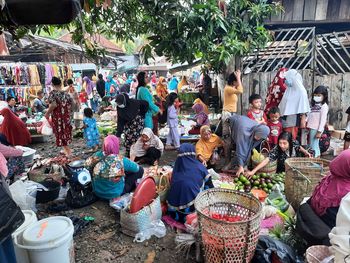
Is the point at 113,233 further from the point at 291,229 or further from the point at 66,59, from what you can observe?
the point at 66,59

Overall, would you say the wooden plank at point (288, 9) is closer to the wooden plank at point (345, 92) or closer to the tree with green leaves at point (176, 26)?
the tree with green leaves at point (176, 26)

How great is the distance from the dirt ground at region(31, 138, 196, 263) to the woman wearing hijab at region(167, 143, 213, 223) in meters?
0.32

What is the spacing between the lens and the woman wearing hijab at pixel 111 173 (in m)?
4.02

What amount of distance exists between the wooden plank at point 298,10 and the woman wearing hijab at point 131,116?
4.92m

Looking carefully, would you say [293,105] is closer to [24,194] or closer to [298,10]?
[298,10]

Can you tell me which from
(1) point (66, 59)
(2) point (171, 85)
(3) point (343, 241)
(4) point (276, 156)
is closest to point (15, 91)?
(1) point (66, 59)

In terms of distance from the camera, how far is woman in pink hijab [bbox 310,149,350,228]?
2.64m

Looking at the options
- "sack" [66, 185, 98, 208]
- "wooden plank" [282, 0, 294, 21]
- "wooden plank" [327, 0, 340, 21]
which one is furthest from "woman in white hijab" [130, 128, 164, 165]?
"wooden plank" [327, 0, 340, 21]

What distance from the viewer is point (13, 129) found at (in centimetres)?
651

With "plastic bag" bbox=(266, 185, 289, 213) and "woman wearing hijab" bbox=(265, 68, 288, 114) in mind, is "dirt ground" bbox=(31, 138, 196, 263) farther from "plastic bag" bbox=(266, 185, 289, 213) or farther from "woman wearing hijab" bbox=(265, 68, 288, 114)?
"woman wearing hijab" bbox=(265, 68, 288, 114)

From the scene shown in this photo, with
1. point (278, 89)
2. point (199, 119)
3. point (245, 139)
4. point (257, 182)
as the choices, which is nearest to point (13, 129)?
point (199, 119)

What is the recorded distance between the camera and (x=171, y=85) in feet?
49.0

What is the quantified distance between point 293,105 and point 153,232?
368 cm

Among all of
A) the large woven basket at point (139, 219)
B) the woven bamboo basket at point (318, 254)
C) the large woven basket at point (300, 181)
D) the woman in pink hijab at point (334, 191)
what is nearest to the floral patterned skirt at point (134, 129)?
the large woven basket at point (139, 219)
